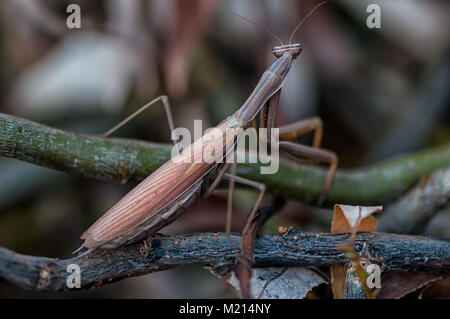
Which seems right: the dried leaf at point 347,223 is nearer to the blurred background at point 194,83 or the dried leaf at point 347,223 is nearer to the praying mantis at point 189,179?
the praying mantis at point 189,179

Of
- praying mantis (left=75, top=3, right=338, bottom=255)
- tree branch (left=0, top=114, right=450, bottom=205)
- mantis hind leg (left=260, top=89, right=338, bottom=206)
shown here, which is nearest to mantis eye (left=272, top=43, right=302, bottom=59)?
praying mantis (left=75, top=3, right=338, bottom=255)

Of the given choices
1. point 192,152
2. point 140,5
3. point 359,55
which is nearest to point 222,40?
point 140,5

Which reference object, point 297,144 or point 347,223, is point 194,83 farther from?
point 347,223

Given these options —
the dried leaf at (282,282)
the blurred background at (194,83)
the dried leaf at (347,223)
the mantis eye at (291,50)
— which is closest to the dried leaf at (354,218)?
the dried leaf at (347,223)

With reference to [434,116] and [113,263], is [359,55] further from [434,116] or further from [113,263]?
[113,263]

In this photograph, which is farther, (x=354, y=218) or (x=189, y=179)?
(x=189, y=179)

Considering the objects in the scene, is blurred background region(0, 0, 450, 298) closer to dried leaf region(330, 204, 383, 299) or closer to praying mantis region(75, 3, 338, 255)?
praying mantis region(75, 3, 338, 255)

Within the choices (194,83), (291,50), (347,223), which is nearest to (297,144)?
(291,50)
